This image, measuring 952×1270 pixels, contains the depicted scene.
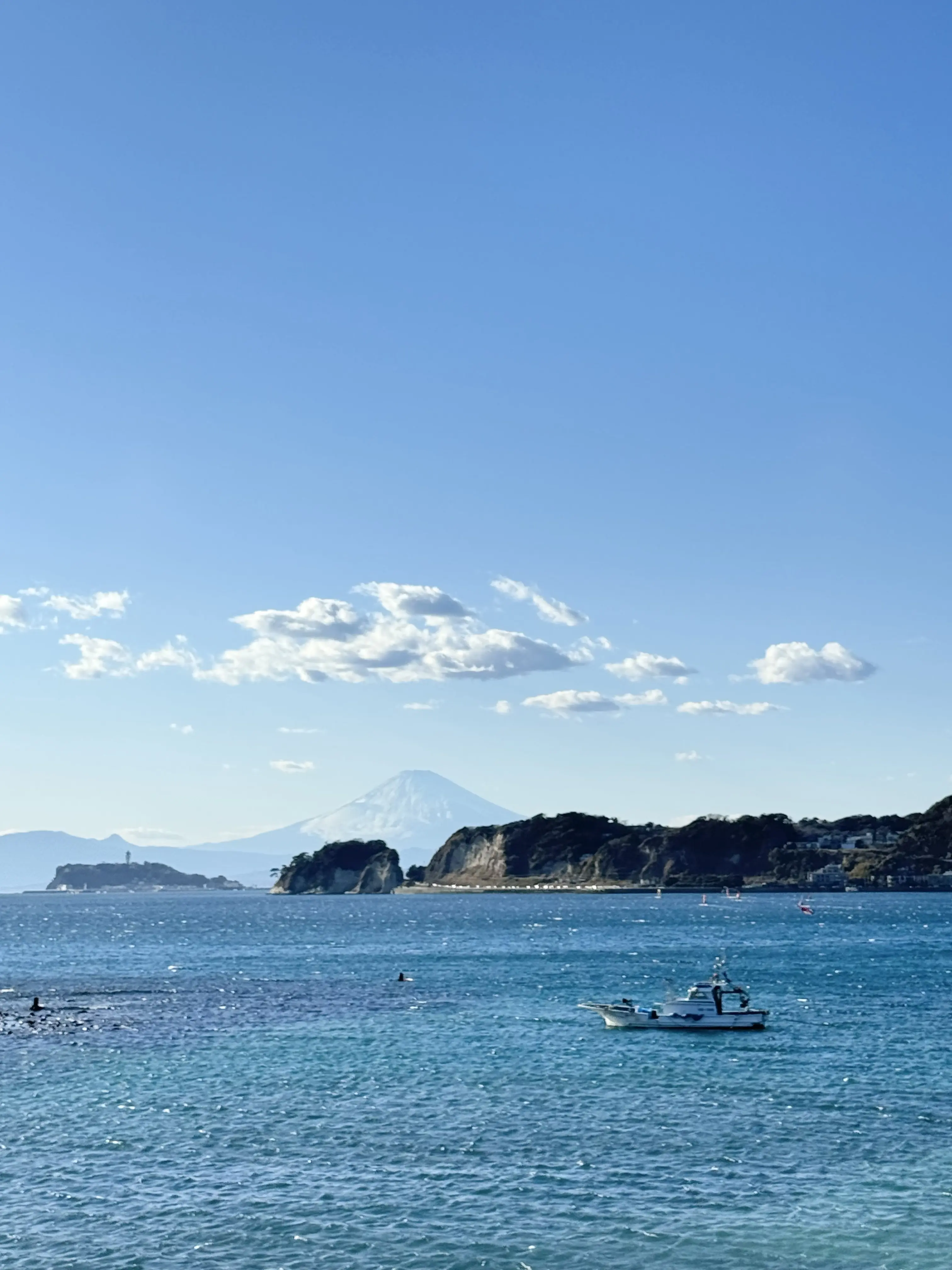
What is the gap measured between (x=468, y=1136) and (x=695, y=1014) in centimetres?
3548

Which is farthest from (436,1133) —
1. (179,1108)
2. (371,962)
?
(371,962)

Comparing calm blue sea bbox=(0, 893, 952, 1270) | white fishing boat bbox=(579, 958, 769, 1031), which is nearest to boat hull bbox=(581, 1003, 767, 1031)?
white fishing boat bbox=(579, 958, 769, 1031)

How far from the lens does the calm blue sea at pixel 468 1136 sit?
4038cm

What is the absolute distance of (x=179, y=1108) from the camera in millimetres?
59906

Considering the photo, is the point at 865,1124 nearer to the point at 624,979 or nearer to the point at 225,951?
the point at 624,979

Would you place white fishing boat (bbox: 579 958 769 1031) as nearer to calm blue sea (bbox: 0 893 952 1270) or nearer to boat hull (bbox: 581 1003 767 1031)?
boat hull (bbox: 581 1003 767 1031)

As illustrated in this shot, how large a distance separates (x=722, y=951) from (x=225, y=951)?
217ft

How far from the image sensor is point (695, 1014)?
8600cm

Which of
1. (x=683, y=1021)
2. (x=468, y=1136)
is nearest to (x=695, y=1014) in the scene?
(x=683, y=1021)

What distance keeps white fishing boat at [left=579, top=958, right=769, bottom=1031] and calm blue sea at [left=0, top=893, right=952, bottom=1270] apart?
1.46 metres

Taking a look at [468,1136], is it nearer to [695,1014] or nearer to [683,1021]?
[683,1021]

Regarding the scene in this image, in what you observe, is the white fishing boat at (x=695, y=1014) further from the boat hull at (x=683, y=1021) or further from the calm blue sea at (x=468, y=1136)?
the calm blue sea at (x=468, y=1136)

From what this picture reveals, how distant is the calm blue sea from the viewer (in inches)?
1590

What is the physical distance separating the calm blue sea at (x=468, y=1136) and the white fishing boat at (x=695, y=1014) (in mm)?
1460
